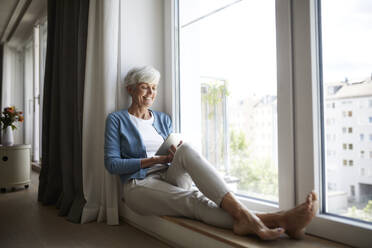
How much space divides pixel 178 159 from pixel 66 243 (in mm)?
783

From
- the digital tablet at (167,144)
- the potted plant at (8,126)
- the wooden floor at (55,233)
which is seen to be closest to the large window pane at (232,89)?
the digital tablet at (167,144)

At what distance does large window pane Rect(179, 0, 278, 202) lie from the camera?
6.44ft

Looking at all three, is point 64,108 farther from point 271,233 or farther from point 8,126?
point 271,233

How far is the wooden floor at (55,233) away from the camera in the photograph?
1571mm

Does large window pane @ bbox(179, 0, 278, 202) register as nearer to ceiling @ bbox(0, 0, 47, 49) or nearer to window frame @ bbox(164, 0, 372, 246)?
window frame @ bbox(164, 0, 372, 246)

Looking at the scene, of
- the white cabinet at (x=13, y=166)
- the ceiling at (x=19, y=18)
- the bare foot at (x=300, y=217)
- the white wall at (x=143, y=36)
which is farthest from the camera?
the ceiling at (x=19, y=18)

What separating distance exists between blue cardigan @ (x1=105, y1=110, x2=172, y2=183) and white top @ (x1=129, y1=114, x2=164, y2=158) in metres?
0.05

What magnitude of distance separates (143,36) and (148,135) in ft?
2.65

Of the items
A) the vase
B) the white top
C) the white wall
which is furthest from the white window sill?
the vase

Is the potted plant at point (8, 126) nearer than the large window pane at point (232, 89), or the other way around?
the large window pane at point (232, 89)

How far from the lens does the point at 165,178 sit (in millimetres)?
1690

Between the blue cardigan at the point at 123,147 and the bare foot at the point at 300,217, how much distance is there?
0.87m

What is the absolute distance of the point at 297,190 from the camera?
4.40 feet

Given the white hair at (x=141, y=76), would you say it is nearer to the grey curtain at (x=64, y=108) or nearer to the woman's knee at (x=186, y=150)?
the grey curtain at (x=64, y=108)
